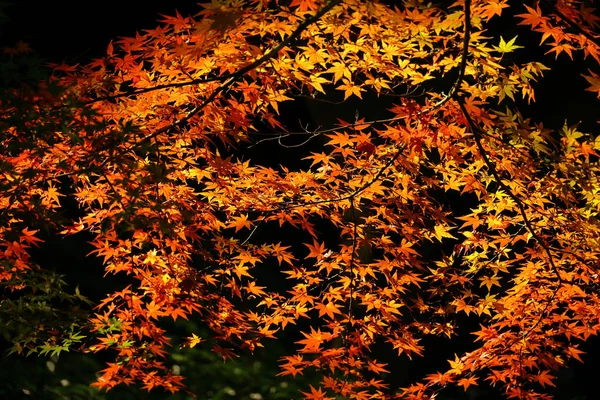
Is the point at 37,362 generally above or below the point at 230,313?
below

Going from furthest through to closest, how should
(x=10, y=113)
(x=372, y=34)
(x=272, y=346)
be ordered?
1. (x=272, y=346)
2. (x=372, y=34)
3. (x=10, y=113)

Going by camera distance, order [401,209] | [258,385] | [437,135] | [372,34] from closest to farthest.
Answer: [372,34], [437,135], [401,209], [258,385]

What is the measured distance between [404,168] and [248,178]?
Result: 0.80 meters

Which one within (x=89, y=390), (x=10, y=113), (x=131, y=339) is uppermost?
(x=10, y=113)

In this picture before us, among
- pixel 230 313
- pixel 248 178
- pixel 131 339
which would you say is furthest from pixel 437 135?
pixel 131 339

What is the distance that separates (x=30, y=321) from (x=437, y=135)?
212cm

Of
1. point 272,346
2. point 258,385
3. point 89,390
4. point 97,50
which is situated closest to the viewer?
point 89,390

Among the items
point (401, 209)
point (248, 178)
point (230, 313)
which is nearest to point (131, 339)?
point (230, 313)

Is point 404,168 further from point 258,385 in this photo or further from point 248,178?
point 258,385

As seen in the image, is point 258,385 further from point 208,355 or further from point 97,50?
point 97,50

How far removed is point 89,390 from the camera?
5.09 metres

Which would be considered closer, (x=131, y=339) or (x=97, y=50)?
(x=131, y=339)

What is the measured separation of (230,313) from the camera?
3.63m

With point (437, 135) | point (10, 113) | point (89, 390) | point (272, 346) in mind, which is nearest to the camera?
point (10, 113)
